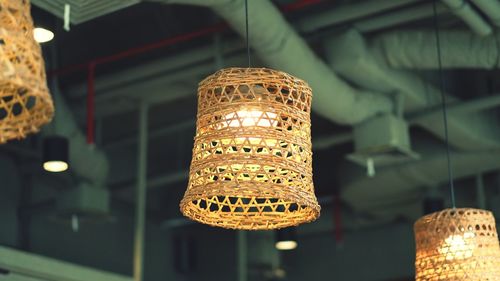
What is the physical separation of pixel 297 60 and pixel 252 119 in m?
2.12

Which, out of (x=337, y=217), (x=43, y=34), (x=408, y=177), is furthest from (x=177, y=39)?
(x=337, y=217)

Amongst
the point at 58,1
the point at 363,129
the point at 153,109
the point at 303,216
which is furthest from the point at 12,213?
the point at 303,216

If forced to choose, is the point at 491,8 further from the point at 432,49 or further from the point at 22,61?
the point at 22,61

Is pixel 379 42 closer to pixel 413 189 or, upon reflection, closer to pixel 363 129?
pixel 363 129

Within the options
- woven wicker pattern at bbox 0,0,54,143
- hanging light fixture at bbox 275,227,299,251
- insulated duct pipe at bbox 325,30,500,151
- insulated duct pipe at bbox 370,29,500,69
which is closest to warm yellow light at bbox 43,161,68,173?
insulated duct pipe at bbox 325,30,500,151

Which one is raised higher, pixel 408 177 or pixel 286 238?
pixel 408 177

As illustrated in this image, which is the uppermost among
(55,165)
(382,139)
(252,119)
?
(382,139)

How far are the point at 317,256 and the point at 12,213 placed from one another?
115 inches

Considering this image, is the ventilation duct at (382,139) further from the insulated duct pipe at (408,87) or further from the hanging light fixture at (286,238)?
the hanging light fixture at (286,238)

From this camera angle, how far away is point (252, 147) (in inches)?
121

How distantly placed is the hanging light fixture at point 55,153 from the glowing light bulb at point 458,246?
7.56 ft

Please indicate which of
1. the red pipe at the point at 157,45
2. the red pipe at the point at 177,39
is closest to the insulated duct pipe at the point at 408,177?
the red pipe at the point at 177,39

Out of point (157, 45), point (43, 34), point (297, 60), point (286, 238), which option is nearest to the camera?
point (43, 34)

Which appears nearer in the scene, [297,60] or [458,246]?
[458,246]
